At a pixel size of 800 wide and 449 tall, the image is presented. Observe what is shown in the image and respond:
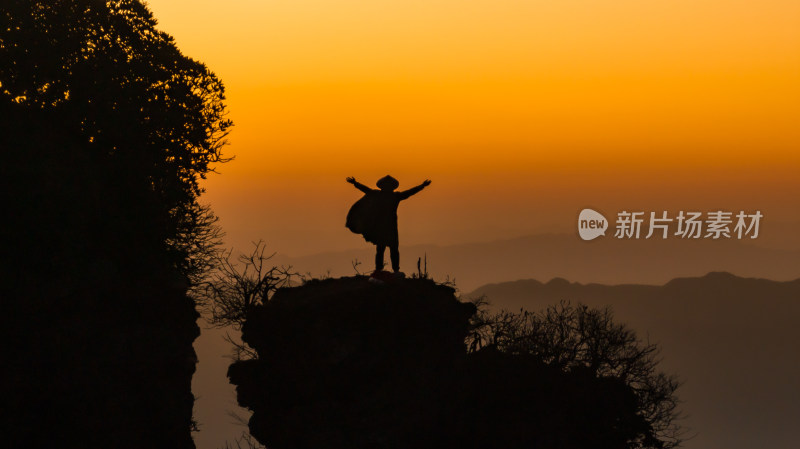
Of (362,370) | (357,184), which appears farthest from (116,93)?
(362,370)

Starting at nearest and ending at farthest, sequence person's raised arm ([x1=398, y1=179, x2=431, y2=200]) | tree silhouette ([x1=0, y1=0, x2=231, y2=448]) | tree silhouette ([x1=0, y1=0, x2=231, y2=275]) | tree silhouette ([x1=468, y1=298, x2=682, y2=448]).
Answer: person's raised arm ([x1=398, y1=179, x2=431, y2=200])
tree silhouette ([x1=0, y1=0, x2=231, y2=448])
tree silhouette ([x1=0, y1=0, x2=231, y2=275])
tree silhouette ([x1=468, y1=298, x2=682, y2=448])

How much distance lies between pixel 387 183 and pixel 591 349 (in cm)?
1892

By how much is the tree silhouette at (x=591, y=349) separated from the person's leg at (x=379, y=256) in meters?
11.0

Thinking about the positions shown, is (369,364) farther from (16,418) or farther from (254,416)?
(16,418)

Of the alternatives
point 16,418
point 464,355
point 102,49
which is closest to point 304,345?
point 464,355

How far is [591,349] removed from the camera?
42844 millimetres

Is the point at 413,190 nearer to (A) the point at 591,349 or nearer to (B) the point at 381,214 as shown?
(B) the point at 381,214

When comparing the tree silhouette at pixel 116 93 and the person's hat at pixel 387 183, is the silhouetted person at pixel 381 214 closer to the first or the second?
the person's hat at pixel 387 183

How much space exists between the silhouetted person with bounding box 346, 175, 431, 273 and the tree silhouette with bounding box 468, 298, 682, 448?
1209 centimetres

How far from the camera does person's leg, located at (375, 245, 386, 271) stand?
94.3 ft

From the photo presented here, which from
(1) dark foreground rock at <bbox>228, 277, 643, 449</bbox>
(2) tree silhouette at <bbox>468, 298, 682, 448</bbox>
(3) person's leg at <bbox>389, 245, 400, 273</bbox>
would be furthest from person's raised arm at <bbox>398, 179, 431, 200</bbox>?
(2) tree silhouette at <bbox>468, 298, 682, 448</bbox>

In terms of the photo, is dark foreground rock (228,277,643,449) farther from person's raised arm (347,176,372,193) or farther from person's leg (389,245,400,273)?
person's raised arm (347,176,372,193)

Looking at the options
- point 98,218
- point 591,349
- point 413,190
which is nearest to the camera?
point 413,190

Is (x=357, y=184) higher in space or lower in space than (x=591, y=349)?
higher
